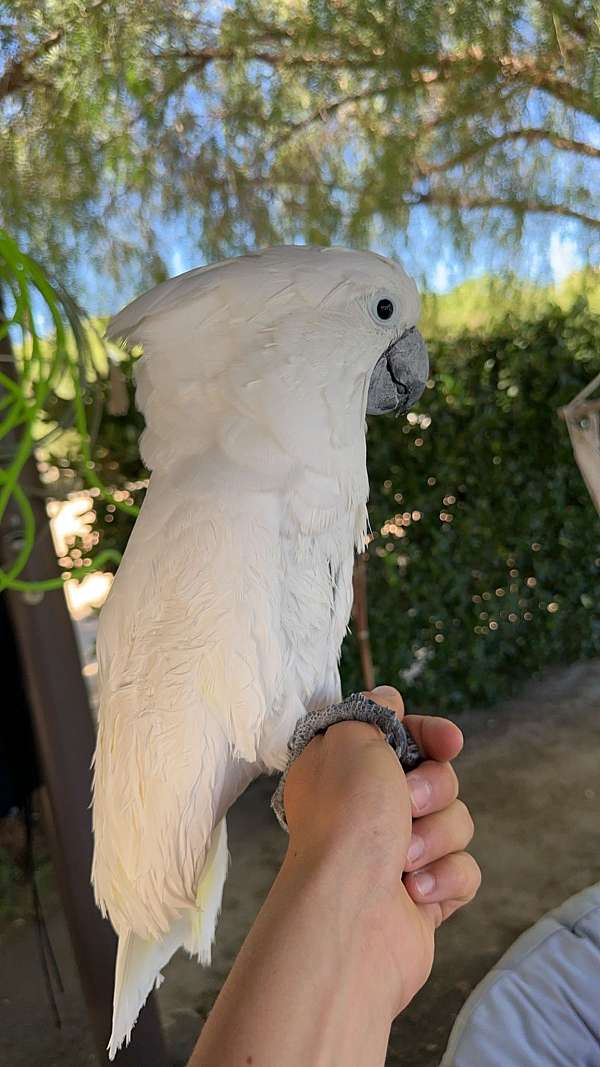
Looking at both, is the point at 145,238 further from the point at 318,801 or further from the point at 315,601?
the point at 318,801

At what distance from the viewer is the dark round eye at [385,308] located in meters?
0.80

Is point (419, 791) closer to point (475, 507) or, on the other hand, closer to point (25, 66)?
point (25, 66)

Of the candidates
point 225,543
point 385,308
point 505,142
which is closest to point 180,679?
point 225,543

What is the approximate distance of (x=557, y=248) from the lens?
1.96 m

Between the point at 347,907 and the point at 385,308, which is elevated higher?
the point at 385,308

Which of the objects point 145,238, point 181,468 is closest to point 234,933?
point 181,468

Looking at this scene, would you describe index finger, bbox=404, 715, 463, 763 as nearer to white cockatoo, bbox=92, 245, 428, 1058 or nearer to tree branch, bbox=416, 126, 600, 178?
white cockatoo, bbox=92, 245, 428, 1058

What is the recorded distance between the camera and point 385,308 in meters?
0.81

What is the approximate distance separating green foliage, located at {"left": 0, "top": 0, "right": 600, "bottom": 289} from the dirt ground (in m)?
1.64

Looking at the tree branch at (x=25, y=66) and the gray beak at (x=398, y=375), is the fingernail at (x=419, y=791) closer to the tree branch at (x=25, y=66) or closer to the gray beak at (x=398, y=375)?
the gray beak at (x=398, y=375)

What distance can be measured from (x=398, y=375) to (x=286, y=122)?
118 cm

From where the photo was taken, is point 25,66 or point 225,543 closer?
point 225,543

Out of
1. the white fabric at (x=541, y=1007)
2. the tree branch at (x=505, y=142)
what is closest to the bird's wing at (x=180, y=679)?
the white fabric at (x=541, y=1007)

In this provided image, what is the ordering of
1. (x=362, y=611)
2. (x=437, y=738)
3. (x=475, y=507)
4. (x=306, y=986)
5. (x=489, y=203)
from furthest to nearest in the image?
1. (x=475, y=507)
2. (x=362, y=611)
3. (x=489, y=203)
4. (x=437, y=738)
5. (x=306, y=986)
